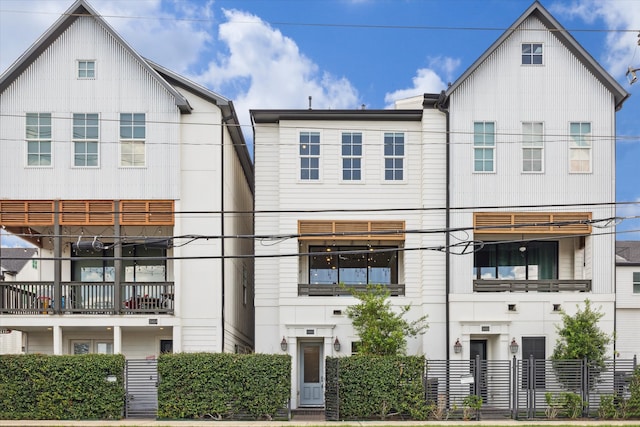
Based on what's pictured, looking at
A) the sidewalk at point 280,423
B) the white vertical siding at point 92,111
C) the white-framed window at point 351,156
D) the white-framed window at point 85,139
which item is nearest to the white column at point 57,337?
the sidewalk at point 280,423

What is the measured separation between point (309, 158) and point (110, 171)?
6625 mm

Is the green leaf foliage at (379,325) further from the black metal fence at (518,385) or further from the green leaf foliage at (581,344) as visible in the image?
the green leaf foliage at (581,344)

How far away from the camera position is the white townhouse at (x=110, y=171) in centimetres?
2367

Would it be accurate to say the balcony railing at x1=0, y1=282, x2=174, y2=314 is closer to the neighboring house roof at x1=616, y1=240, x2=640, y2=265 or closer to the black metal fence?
the black metal fence

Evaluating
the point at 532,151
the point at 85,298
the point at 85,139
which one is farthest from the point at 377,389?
the point at 85,139

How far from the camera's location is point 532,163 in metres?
24.7

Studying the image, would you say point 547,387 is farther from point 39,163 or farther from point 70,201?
point 39,163

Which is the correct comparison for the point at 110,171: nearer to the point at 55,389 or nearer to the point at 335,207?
the point at 55,389

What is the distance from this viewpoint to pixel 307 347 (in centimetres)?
2553

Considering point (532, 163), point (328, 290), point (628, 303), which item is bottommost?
point (628, 303)

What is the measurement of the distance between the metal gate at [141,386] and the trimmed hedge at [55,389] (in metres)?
0.47

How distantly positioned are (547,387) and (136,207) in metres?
14.1

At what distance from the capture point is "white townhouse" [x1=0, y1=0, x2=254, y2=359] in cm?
2367

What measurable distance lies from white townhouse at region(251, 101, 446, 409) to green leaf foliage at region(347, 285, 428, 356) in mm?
1011
